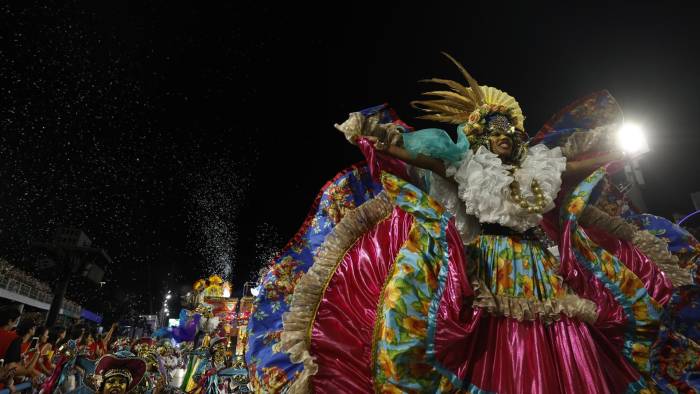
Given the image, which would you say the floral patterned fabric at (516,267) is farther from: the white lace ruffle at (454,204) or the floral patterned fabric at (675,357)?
the floral patterned fabric at (675,357)

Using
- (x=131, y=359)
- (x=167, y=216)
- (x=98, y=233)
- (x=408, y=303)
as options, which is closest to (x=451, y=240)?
(x=408, y=303)

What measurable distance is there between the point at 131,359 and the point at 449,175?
301 centimetres

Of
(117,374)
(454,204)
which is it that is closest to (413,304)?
(454,204)

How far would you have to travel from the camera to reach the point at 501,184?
2479mm

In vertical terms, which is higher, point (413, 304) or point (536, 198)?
point (536, 198)

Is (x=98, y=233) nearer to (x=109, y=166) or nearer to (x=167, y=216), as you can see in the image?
(x=167, y=216)

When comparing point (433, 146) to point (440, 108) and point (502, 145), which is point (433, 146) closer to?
point (502, 145)

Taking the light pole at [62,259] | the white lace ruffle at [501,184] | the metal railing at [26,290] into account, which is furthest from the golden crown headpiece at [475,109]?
the metal railing at [26,290]

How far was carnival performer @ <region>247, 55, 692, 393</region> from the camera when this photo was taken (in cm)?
200

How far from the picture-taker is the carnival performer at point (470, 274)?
2.00 m

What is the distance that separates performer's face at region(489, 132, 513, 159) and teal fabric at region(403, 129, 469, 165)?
32 cm

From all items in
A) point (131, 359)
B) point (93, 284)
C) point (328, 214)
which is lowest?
point (131, 359)

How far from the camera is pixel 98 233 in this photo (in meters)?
27.3

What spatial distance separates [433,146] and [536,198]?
68 centimetres
